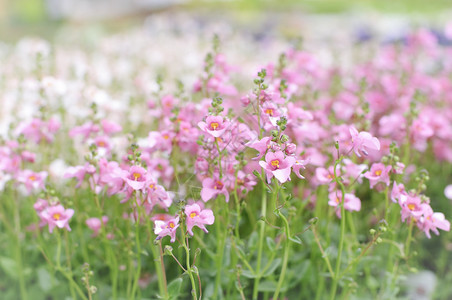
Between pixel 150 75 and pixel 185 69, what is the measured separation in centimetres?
40

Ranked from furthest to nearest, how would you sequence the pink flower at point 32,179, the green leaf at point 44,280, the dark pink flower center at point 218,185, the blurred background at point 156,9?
the blurred background at point 156,9 → the green leaf at point 44,280 → the pink flower at point 32,179 → the dark pink flower center at point 218,185

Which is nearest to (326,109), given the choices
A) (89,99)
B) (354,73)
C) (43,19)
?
(354,73)

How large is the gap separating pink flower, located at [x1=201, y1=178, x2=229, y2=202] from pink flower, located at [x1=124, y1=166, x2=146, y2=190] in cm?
16

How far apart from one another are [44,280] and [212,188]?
31.5 inches

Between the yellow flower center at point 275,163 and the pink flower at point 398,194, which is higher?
the yellow flower center at point 275,163

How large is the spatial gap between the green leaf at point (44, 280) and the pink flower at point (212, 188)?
2.58 ft

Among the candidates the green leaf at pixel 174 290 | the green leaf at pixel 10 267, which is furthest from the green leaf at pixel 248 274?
the green leaf at pixel 10 267

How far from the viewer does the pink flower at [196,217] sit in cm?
113

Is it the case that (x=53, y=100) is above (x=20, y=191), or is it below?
above

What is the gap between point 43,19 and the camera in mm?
12188

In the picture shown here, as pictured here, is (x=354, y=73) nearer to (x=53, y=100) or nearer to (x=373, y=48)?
(x=373, y=48)

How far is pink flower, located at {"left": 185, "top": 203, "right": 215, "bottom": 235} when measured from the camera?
113 centimetres

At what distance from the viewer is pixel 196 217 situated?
112 cm

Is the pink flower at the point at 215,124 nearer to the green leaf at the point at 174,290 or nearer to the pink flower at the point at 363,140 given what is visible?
the pink flower at the point at 363,140
